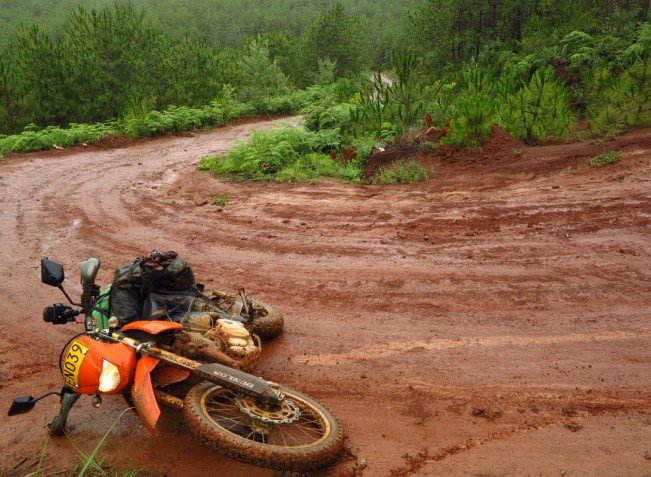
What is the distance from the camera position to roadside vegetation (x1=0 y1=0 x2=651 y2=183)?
449 inches

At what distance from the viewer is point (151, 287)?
3842 mm

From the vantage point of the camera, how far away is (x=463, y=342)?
453 cm

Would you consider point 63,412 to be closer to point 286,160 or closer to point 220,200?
point 220,200

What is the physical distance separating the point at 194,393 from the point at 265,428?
1.74ft

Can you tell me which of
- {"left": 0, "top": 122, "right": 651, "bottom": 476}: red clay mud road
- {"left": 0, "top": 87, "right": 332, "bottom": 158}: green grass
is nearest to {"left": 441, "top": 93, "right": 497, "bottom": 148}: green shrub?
{"left": 0, "top": 122, "right": 651, "bottom": 476}: red clay mud road

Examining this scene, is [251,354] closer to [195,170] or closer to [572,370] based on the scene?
[572,370]

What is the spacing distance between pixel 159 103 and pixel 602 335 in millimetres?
23757

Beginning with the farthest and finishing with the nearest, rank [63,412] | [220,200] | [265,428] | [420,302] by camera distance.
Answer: [220,200] → [420,302] → [63,412] → [265,428]

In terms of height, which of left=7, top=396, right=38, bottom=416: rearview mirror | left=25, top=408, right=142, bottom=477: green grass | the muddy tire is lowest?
left=25, top=408, right=142, bottom=477: green grass

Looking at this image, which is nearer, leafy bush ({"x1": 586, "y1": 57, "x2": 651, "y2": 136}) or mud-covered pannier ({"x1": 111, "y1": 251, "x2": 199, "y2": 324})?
mud-covered pannier ({"x1": 111, "y1": 251, "x2": 199, "y2": 324})

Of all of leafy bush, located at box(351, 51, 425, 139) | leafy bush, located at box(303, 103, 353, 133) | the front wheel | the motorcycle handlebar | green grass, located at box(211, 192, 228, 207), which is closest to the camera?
the front wheel

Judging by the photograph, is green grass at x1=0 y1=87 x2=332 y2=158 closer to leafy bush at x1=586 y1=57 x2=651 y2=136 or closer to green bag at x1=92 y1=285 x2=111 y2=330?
green bag at x1=92 y1=285 x2=111 y2=330

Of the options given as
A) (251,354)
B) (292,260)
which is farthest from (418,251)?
(251,354)

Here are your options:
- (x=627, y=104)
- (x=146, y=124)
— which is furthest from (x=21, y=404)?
(x=146, y=124)
